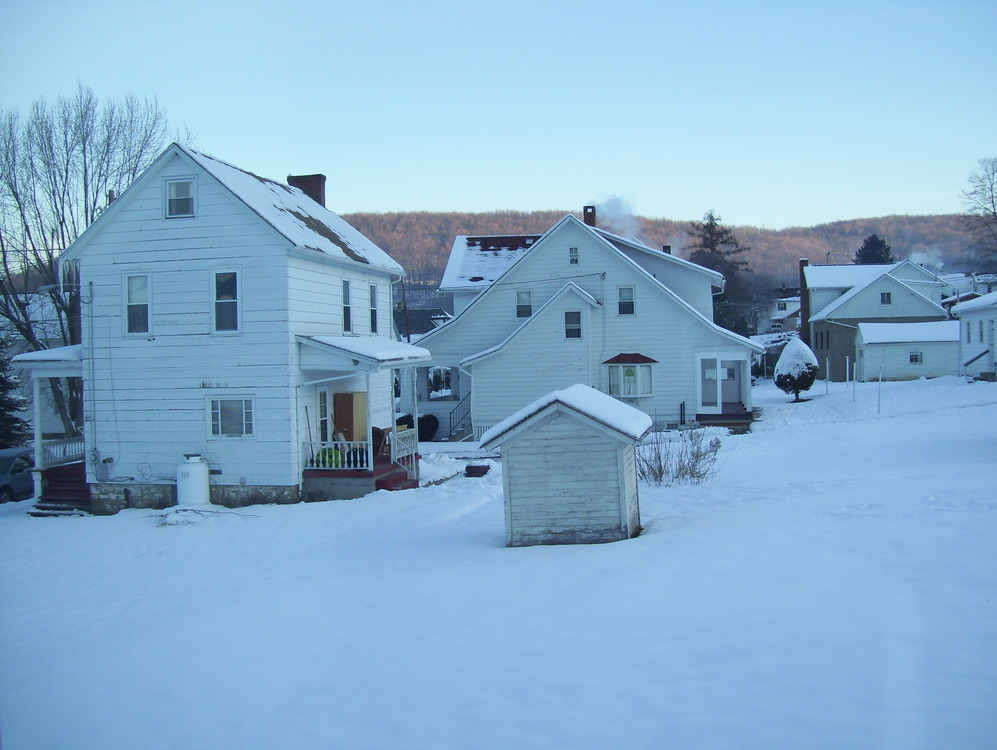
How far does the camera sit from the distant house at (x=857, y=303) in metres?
47.8

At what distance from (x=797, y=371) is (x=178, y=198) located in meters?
27.0

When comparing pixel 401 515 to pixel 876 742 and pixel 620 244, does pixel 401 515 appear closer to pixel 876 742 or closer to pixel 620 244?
pixel 876 742

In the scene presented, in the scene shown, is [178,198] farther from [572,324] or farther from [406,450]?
[572,324]

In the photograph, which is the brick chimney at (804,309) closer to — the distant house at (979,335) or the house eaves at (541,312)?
the distant house at (979,335)

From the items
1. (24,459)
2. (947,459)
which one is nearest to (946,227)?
(947,459)

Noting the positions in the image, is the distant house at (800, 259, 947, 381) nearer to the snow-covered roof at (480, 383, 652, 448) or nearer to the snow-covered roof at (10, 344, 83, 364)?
the snow-covered roof at (480, 383, 652, 448)

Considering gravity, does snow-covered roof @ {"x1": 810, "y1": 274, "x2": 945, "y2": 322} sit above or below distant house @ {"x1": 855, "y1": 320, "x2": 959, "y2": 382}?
above

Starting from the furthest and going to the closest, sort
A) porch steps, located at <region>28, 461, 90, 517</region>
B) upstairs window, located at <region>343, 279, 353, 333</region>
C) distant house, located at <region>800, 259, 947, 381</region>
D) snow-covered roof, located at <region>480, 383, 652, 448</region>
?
1. distant house, located at <region>800, 259, 947, 381</region>
2. upstairs window, located at <region>343, 279, 353, 333</region>
3. porch steps, located at <region>28, 461, 90, 517</region>
4. snow-covered roof, located at <region>480, 383, 652, 448</region>

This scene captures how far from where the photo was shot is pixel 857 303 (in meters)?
48.1

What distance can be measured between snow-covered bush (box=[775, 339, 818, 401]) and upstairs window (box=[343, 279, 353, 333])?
2214cm

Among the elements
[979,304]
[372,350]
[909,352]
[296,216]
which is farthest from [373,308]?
[909,352]

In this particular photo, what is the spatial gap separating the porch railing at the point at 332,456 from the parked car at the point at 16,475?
932cm

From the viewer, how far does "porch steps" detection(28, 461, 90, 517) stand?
20000mm

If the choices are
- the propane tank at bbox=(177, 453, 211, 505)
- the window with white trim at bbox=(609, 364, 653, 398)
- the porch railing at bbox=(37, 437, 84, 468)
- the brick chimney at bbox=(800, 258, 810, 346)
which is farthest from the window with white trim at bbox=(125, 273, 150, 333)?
the brick chimney at bbox=(800, 258, 810, 346)
